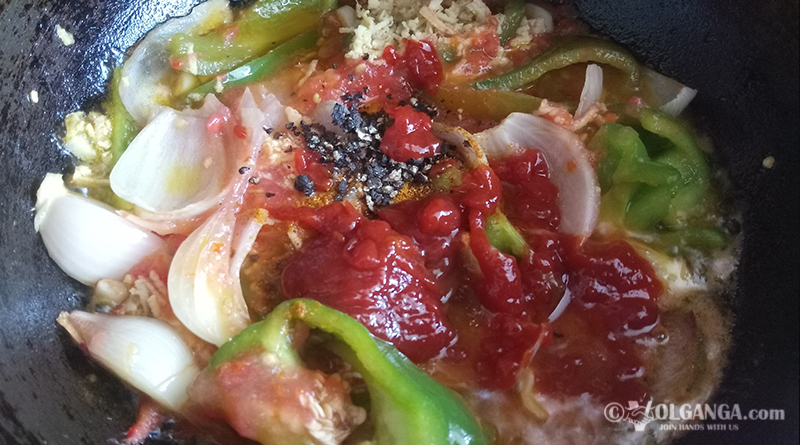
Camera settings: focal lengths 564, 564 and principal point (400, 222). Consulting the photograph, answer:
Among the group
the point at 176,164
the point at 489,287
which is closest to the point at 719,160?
the point at 489,287

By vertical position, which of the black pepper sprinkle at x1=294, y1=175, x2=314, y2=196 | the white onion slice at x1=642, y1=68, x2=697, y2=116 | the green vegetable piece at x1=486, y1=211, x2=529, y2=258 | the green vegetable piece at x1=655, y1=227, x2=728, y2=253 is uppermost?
the white onion slice at x1=642, y1=68, x2=697, y2=116

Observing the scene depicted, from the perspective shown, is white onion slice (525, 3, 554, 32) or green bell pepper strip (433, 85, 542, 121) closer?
green bell pepper strip (433, 85, 542, 121)

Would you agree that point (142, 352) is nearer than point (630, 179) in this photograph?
Yes

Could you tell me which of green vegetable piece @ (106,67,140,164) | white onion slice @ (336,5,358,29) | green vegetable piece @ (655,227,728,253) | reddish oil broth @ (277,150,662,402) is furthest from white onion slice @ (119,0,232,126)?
green vegetable piece @ (655,227,728,253)

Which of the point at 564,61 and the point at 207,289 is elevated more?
the point at 564,61

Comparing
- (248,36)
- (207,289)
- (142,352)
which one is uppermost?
(248,36)

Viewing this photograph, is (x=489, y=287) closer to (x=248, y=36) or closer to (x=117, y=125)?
(x=248, y=36)

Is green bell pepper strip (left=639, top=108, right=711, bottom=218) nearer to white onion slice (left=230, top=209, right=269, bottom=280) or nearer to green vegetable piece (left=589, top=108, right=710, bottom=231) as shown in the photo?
green vegetable piece (left=589, top=108, right=710, bottom=231)

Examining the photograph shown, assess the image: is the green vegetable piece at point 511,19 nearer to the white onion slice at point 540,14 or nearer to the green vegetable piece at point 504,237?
the white onion slice at point 540,14
